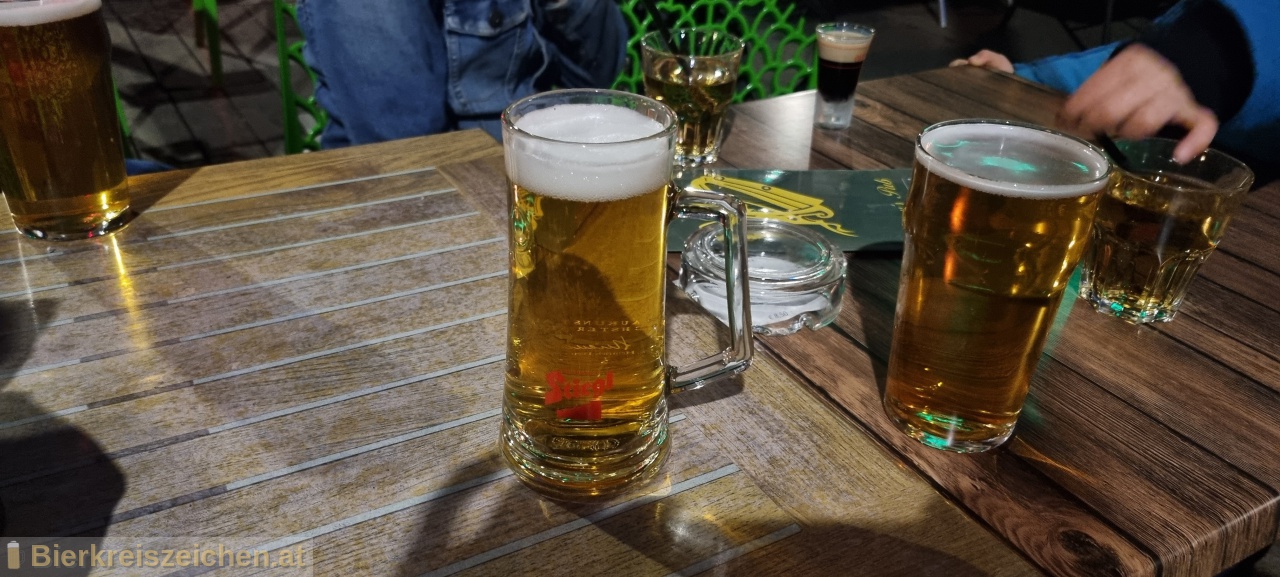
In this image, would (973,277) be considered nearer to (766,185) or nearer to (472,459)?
(472,459)

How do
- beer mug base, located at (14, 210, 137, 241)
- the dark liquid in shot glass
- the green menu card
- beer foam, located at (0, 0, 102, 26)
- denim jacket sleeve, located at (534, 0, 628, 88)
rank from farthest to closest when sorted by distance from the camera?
denim jacket sleeve, located at (534, 0, 628, 88) < the dark liquid in shot glass < the green menu card < beer mug base, located at (14, 210, 137, 241) < beer foam, located at (0, 0, 102, 26)

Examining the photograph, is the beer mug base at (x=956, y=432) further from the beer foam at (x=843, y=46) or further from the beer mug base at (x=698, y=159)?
the beer foam at (x=843, y=46)

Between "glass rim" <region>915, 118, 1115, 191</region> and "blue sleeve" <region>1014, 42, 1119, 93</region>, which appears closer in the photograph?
"glass rim" <region>915, 118, 1115, 191</region>

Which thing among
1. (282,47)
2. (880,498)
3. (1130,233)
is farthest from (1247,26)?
(282,47)

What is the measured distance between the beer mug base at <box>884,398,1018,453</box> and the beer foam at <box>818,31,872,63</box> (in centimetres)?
94

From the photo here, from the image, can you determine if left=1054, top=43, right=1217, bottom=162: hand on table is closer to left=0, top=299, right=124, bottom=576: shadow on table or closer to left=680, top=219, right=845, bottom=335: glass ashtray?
left=680, top=219, right=845, bottom=335: glass ashtray

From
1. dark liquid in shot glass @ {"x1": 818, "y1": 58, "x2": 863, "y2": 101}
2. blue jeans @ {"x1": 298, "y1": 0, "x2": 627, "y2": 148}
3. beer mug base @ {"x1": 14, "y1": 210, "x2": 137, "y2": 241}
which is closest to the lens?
beer mug base @ {"x1": 14, "y1": 210, "x2": 137, "y2": 241}

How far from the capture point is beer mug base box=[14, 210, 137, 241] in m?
1.08

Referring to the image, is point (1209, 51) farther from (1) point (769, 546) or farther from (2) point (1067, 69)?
(1) point (769, 546)

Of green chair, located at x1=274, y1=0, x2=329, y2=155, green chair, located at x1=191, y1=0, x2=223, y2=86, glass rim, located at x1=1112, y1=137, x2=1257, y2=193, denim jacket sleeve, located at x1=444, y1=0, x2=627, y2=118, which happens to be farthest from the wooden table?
green chair, located at x1=191, y1=0, x2=223, y2=86

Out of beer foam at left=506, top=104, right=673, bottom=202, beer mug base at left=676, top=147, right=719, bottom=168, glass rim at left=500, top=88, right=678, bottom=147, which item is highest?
glass rim at left=500, top=88, right=678, bottom=147

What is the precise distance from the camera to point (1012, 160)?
2.47ft

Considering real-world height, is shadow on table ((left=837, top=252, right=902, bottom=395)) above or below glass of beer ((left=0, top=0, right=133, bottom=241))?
below

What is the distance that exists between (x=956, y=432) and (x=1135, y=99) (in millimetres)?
1016
